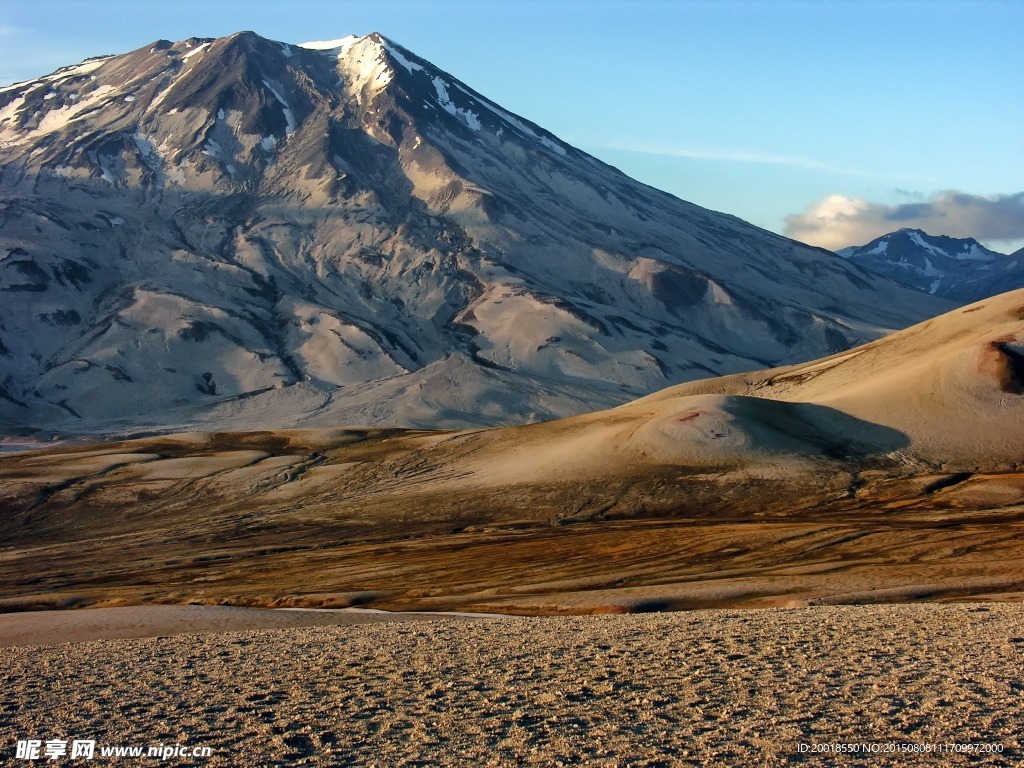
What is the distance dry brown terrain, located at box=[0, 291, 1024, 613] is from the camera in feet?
149

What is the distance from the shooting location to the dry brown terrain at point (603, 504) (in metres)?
45.5

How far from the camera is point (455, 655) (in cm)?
2444

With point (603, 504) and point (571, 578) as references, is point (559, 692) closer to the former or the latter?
point (571, 578)

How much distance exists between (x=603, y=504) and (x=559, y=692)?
173 feet

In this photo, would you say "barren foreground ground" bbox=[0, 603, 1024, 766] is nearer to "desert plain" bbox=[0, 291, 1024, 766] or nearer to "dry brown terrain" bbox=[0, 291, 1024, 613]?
"desert plain" bbox=[0, 291, 1024, 766]

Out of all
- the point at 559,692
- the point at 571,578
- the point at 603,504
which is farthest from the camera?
the point at 603,504

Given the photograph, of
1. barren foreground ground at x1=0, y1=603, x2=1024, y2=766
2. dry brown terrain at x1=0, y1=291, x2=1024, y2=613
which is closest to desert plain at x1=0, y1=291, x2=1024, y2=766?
barren foreground ground at x1=0, y1=603, x2=1024, y2=766

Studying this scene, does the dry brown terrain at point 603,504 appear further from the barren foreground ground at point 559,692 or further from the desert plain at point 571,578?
the barren foreground ground at point 559,692

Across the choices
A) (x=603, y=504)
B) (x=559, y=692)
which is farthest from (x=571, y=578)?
(x=559, y=692)

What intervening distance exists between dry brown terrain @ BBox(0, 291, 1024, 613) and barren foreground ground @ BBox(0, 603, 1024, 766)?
34.0 feet

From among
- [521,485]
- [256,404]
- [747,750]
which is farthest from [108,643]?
[256,404]

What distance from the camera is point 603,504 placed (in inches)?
2859

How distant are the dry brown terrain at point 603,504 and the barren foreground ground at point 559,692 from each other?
10377 millimetres

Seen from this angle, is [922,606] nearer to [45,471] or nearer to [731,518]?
[731,518]
